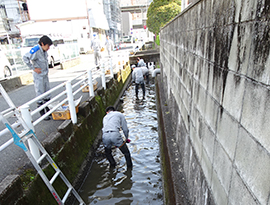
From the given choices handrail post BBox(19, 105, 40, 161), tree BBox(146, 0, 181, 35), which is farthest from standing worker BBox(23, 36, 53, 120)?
tree BBox(146, 0, 181, 35)

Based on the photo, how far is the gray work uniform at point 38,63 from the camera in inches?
182

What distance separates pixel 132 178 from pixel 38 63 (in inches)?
145

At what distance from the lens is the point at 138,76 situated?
1045 cm

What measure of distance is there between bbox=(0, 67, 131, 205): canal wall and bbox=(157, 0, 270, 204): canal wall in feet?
7.40

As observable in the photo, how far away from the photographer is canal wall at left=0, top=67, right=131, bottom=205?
2588 millimetres

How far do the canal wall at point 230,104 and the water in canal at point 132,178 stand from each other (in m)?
1.31

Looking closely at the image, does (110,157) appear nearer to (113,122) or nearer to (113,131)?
(113,131)

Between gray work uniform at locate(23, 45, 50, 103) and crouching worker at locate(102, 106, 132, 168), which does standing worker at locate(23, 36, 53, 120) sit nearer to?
gray work uniform at locate(23, 45, 50, 103)

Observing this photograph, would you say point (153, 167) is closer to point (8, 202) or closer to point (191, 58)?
point (191, 58)

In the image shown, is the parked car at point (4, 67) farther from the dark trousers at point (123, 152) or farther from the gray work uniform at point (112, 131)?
the dark trousers at point (123, 152)

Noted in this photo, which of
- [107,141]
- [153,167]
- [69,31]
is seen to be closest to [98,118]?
[107,141]

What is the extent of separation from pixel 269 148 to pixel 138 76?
31.0ft

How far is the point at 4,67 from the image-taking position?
28.2ft

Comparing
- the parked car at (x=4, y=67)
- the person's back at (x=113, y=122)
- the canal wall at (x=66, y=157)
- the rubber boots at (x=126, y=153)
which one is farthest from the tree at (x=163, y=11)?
the rubber boots at (x=126, y=153)
